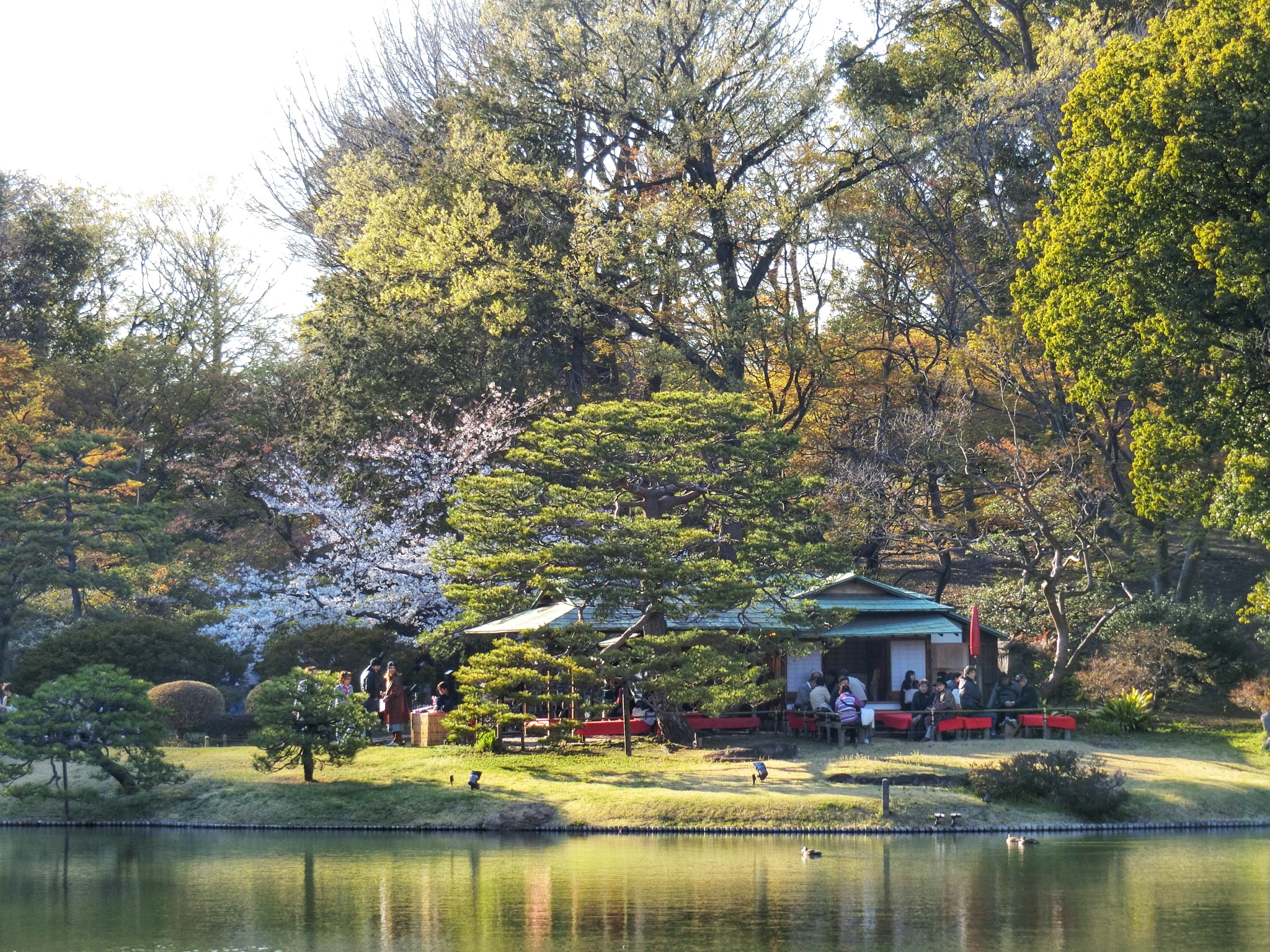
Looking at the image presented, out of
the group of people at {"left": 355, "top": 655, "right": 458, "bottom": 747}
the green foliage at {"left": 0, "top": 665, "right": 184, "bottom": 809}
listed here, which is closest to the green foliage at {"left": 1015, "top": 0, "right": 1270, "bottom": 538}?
the group of people at {"left": 355, "top": 655, "right": 458, "bottom": 747}

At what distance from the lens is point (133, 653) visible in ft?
100

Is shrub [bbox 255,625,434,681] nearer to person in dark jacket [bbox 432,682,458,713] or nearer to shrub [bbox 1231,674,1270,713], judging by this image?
person in dark jacket [bbox 432,682,458,713]

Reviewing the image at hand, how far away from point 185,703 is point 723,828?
1355cm

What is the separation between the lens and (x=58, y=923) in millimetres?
14070

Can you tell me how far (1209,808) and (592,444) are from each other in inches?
445

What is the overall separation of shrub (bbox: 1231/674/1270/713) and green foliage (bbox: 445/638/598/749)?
1305 centimetres

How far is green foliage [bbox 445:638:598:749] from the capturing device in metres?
23.1

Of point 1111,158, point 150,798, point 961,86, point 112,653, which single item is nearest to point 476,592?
point 150,798

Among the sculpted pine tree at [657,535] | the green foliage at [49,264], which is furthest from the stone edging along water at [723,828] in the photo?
the green foliage at [49,264]

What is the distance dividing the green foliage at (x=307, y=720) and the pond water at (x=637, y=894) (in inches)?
100

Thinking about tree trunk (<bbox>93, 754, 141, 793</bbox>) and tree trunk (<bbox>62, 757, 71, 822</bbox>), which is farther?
tree trunk (<bbox>93, 754, 141, 793</bbox>)

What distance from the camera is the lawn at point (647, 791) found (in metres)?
20.3

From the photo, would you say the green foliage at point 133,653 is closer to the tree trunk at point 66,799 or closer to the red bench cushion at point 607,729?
the tree trunk at point 66,799

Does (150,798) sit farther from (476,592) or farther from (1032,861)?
(1032,861)
